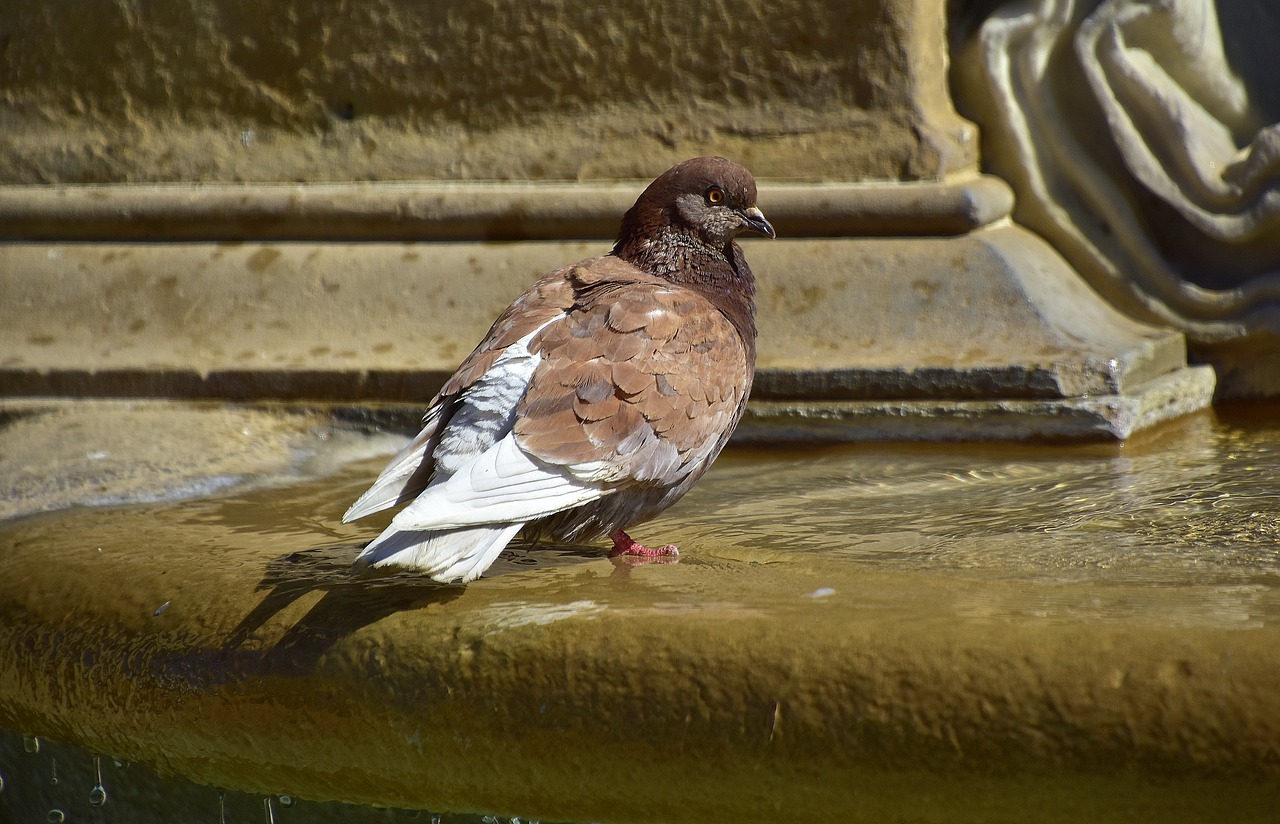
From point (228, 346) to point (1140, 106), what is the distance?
127 inches

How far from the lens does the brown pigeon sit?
226 cm

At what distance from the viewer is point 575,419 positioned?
96.3 inches

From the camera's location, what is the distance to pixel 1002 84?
4684 millimetres

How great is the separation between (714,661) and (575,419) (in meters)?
0.64

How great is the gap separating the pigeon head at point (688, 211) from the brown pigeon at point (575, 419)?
0.03 metres

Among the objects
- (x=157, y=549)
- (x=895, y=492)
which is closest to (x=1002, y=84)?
(x=895, y=492)

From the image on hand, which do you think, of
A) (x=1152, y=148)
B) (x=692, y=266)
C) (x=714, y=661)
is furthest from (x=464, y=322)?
(x=714, y=661)

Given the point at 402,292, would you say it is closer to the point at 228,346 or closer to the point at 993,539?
the point at 228,346

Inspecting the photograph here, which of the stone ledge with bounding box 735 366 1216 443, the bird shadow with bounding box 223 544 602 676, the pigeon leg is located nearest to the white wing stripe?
the bird shadow with bounding box 223 544 602 676

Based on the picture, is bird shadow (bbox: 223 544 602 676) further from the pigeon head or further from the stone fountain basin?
the pigeon head

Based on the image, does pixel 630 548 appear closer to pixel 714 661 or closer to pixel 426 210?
pixel 714 661

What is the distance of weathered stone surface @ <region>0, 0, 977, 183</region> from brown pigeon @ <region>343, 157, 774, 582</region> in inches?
66.5

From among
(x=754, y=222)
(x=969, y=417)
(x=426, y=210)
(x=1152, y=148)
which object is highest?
(x=1152, y=148)

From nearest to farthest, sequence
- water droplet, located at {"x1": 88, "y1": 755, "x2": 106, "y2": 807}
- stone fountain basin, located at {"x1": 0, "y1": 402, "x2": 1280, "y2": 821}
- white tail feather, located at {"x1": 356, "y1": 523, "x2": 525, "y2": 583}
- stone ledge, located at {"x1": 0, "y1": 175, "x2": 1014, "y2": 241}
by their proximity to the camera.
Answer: stone fountain basin, located at {"x1": 0, "y1": 402, "x2": 1280, "y2": 821}, white tail feather, located at {"x1": 356, "y1": 523, "x2": 525, "y2": 583}, water droplet, located at {"x1": 88, "y1": 755, "x2": 106, "y2": 807}, stone ledge, located at {"x1": 0, "y1": 175, "x2": 1014, "y2": 241}
